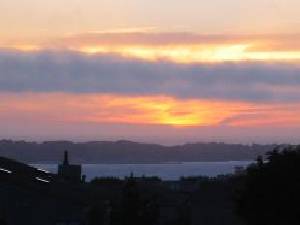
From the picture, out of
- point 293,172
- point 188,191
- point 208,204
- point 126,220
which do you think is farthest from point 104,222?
point 188,191

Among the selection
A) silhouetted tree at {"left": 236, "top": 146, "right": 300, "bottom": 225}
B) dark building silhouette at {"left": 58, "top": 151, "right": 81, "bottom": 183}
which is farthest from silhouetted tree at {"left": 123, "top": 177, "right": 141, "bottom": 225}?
dark building silhouette at {"left": 58, "top": 151, "right": 81, "bottom": 183}

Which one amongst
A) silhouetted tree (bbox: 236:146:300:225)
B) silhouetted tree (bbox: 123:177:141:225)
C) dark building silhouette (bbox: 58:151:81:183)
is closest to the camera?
silhouetted tree (bbox: 236:146:300:225)

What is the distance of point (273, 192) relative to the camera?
3075 cm

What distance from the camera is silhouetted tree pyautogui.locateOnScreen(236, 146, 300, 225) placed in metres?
30.2

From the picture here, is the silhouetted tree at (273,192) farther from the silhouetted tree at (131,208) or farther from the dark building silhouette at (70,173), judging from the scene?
the dark building silhouette at (70,173)

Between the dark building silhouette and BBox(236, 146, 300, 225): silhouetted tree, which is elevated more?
the dark building silhouette

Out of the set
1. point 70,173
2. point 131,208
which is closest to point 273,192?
point 131,208

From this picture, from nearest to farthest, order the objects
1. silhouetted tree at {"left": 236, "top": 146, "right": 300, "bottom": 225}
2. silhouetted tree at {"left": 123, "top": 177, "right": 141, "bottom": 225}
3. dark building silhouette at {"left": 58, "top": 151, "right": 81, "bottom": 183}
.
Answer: silhouetted tree at {"left": 236, "top": 146, "right": 300, "bottom": 225} < silhouetted tree at {"left": 123, "top": 177, "right": 141, "bottom": 225} < dark building silhouette at {"left": 58, "top": 151, "right": 81, "bottom": 183}

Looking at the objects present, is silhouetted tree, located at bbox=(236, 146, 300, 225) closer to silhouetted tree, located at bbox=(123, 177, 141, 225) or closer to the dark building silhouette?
silhouetted tree, located at bbox=(123, 177, 141, 225)

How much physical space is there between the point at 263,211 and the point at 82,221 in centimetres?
1778

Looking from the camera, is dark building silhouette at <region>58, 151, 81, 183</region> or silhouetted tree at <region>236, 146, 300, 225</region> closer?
silhouetted tree at <region>236, 146, 300, 225</region>

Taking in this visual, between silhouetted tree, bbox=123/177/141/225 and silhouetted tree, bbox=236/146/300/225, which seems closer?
silhouetted tree, bbox=236/146/300/225

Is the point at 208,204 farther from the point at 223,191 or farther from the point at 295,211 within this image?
the point at 295,211

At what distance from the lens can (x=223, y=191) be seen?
60.4 m
